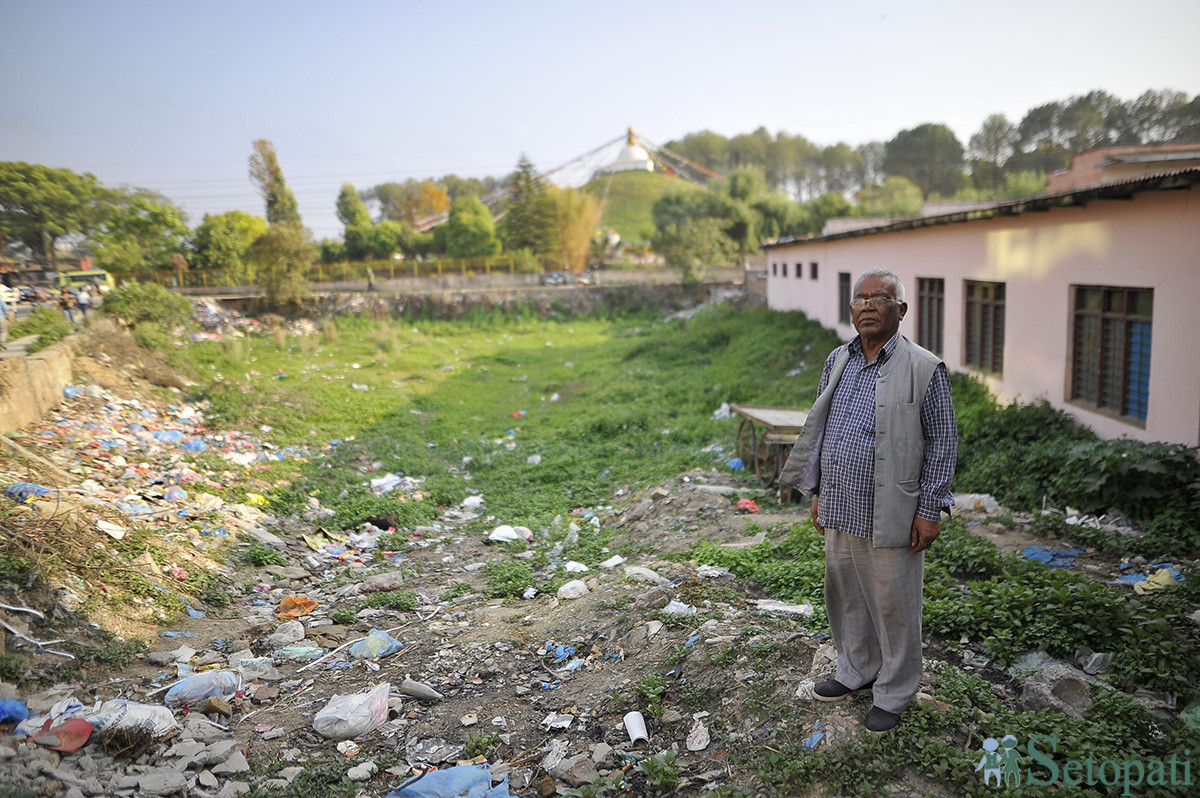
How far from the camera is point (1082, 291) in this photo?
754 centimetres

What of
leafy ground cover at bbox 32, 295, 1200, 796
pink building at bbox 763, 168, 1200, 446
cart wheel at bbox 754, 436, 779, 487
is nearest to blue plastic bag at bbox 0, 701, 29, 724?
leafy ground cover at bbox 32, 295, 1200, 796

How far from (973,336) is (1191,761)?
859 centimetres

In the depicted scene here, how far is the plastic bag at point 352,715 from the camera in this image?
3355 millimetres

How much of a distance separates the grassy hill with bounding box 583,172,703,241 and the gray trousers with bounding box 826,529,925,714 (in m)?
64.7

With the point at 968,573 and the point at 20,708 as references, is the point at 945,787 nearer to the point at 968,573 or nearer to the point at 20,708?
the point at 968,573

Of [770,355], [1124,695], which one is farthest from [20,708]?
[770,355]

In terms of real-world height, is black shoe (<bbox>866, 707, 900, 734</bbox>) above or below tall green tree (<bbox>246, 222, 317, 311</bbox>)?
below

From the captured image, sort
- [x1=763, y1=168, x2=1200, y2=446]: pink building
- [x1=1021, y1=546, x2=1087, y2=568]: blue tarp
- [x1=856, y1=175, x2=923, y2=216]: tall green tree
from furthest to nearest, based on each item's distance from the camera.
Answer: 1. [x1=856, y1=175, x2=923, y2=216]: tall green tree
2. [x1=763, y1=168, x2=1200, y2=446]: pink building
3. [x1=1021, y1=546, x2=1087, y2=568]: blue tarp

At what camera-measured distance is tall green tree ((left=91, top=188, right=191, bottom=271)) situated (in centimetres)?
1566

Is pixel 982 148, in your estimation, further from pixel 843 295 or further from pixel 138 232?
pixel 138 232

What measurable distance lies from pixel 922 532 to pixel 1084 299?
650cm

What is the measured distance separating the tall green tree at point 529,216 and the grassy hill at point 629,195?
83.5ft

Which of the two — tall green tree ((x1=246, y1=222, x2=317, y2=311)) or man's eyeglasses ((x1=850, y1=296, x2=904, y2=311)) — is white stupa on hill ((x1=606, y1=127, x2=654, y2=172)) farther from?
man's eyeglasses ((x1=850, y1=296, x2=904, y2=311))

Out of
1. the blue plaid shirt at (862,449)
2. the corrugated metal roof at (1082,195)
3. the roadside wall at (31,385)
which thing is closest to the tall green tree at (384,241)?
the roadside wall at (31,385)
